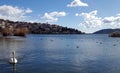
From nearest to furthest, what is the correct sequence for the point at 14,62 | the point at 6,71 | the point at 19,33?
the point at 6,71, the point at 14,62, the point at 19,33

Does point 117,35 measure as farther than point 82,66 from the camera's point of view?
Yes

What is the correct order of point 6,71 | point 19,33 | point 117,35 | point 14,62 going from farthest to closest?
point 117,35 < point 19,33 < point 14,62 < point 6,71

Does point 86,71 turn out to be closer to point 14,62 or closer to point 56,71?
point 56,71

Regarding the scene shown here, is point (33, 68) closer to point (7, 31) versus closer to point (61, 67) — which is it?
point (61, 67)

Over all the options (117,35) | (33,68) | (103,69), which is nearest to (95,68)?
(103,69)

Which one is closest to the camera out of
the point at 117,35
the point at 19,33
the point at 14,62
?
the point at 14,62

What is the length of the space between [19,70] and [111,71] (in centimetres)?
946

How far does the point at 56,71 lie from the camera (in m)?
26.3

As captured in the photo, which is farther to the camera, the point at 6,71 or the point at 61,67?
the point at 61,67

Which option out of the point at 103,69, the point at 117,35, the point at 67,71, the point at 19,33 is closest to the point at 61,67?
the point at 67,71

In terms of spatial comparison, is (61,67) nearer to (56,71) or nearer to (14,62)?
(56,71)

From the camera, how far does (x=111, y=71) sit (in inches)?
1053

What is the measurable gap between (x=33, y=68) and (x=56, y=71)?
309 cm

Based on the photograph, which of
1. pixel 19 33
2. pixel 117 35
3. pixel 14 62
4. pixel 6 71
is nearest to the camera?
pixel 6 71
